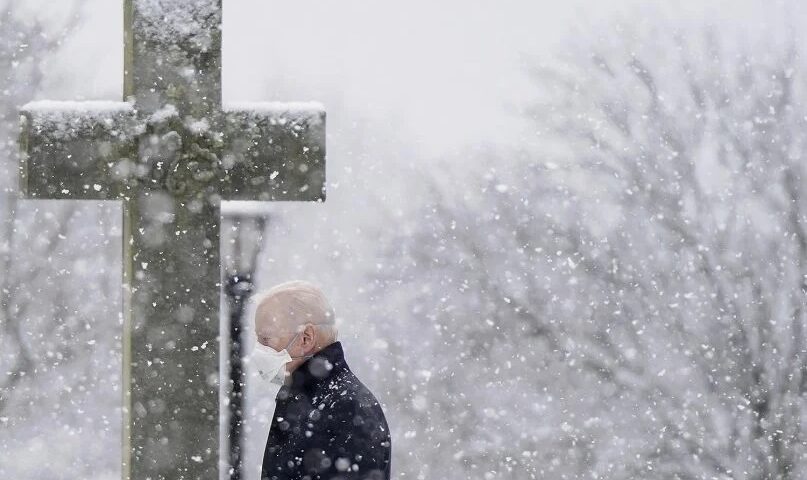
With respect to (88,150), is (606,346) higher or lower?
lower

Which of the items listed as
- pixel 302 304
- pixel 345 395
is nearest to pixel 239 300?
pixel 302 304

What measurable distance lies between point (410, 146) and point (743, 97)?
8079mm

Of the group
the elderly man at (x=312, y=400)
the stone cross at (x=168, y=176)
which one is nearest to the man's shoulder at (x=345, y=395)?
the elderly man at (x=312, y=400)

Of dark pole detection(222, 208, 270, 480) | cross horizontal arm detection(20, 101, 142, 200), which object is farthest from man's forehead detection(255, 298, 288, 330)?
dark pole detection(222, 208, 270, 480)

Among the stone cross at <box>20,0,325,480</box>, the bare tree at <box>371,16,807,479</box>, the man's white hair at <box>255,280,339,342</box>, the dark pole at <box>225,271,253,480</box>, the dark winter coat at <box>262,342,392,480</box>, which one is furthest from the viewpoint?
the bare tree at <box>371,16,807,479</box>

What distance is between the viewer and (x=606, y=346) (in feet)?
66.4

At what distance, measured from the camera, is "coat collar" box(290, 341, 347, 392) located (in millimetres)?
3441

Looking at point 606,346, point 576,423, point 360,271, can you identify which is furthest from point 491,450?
point 360,271

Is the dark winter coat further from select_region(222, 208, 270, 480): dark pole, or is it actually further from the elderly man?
select_region(222, 208, 270, 480): dark pole

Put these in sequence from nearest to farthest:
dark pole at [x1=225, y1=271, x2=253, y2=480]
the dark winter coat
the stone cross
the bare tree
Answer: the dark winter coat
the stone cross
dark pole at [x1=225, y1=271, x2=253, y2=480]
the bare tree

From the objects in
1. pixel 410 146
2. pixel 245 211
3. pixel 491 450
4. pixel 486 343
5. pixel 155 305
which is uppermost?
pixel 410 146

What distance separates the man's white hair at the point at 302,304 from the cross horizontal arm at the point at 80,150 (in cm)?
62

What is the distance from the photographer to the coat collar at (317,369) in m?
3.44

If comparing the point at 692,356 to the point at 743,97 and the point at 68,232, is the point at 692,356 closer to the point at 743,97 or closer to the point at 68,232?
the point at 743,97
